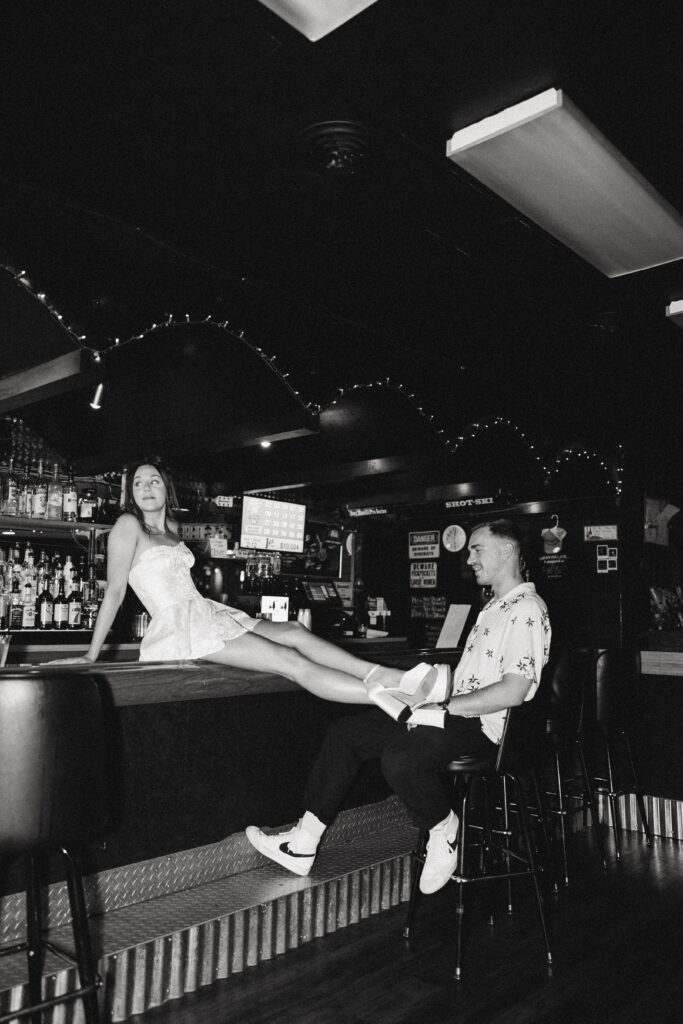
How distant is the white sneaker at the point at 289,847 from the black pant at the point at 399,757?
11cm

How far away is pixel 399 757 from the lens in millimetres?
2746

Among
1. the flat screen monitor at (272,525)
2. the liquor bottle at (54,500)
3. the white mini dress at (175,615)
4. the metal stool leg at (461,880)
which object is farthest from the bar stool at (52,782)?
the flat screen monitor at (272,525)

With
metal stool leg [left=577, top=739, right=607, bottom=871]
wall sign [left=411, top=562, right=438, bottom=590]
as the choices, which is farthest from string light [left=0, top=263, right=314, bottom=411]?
wall sign [left=411, top=562, right=438, bottom=590]

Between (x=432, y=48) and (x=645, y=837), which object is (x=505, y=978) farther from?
(x=432, y=48)

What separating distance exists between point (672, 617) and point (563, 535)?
1143 millimetres

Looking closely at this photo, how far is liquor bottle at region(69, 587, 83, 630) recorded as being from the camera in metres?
5.54

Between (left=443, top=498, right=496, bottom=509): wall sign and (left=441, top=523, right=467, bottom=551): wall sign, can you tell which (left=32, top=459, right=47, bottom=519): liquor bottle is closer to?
(left=443, top=498, right=496, bottom=509): wall sign

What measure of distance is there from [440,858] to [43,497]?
13.2ft

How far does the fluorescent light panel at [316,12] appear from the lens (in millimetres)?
2094

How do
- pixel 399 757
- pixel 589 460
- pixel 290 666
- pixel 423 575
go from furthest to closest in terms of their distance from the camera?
pixel 423 575
pixel 589 460
pixel 290 666
pixel 399 757

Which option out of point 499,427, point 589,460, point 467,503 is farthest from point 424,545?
point 589,460

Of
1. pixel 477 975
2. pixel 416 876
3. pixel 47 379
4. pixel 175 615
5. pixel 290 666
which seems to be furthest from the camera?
pixel 47 379

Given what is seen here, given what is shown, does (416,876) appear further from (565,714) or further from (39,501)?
(39,501)

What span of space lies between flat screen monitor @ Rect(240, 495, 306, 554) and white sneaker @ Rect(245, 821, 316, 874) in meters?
4.10
